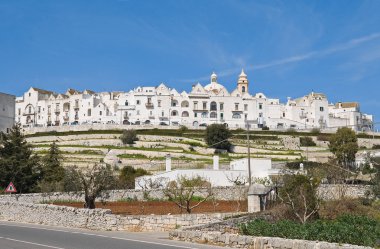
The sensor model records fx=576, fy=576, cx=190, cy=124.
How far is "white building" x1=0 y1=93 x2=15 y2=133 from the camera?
8812 cm

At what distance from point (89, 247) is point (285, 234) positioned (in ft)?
19.8

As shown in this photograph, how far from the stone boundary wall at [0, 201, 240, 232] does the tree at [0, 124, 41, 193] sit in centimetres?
1750

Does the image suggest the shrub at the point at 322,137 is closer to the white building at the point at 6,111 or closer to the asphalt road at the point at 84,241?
the white building at the point at 6,111

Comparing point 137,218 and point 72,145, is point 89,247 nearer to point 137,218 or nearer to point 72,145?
point 137,218

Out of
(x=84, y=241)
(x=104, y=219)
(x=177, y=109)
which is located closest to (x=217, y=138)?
(x=177, y=109)

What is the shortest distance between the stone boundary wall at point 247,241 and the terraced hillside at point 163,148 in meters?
47.3

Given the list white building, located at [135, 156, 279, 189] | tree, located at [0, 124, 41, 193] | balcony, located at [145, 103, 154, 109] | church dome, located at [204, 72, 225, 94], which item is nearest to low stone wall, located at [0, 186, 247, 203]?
white building, located at [135, 156, 279, 189]

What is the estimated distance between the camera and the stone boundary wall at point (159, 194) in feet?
126

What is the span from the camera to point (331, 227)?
60.3 ft

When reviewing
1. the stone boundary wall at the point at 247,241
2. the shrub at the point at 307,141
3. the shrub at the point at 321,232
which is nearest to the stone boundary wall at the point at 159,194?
the shrub at the point at 321,232

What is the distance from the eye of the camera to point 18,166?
46.7 metres

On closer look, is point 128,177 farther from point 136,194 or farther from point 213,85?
point 213,85

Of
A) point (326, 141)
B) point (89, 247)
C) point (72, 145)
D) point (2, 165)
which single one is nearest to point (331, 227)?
point (89, 247)

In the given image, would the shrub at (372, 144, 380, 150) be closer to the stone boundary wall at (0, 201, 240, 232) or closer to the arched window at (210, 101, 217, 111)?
the arched window at (210, 101, 217, 111)
